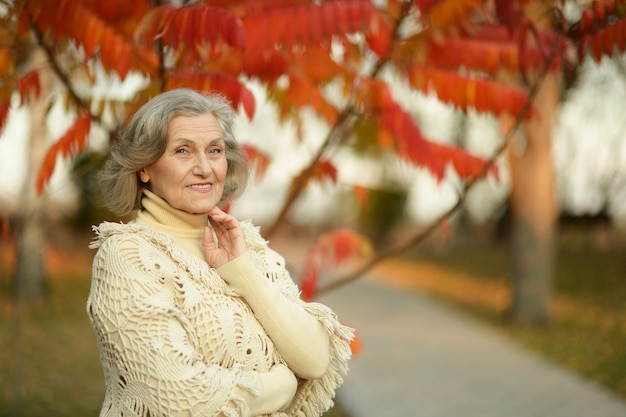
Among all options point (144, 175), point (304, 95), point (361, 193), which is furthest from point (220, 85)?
point (361, 193)

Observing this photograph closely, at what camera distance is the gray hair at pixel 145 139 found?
2.50m

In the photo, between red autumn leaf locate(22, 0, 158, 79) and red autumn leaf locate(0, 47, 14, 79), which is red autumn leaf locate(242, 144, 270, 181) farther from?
red autumn leaf locate(0, 47, 14, 79)

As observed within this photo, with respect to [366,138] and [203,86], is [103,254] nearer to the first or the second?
[203,86]

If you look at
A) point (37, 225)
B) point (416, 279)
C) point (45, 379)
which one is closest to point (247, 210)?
point (416, 279)

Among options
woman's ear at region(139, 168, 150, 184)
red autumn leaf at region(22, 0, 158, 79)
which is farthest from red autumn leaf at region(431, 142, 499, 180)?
woman's ear at region(139, 168, 150, 184)

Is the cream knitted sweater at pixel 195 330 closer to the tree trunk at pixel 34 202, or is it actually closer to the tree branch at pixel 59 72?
the tree branch at pixel 59 72

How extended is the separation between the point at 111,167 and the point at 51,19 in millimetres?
1488

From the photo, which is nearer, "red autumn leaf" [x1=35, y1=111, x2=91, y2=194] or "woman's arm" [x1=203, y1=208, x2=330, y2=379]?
"woman's arm" [x1=203, y1=208, x2=330, y2=379]

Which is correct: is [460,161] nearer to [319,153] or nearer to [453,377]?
[319,153]

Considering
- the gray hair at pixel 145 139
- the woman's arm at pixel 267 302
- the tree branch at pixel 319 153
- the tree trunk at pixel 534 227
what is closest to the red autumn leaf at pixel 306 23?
the tree branch at pixel 319 153

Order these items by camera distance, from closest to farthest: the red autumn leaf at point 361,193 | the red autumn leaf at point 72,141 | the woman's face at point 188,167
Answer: the woman's face at point 188,167
the red autumn leaf at point 72,141
the red autumn leaf at point 361,193

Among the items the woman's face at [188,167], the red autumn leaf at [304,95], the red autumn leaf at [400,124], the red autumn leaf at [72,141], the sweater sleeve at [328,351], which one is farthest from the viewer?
Result: the red autumn leaf at [304,95]

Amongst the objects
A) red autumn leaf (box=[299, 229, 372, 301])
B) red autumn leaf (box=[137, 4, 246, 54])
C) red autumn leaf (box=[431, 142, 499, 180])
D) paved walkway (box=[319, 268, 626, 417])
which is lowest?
paved walkway (box=[319, 268, 626, 417])

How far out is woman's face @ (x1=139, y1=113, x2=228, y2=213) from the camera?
8.29ft
